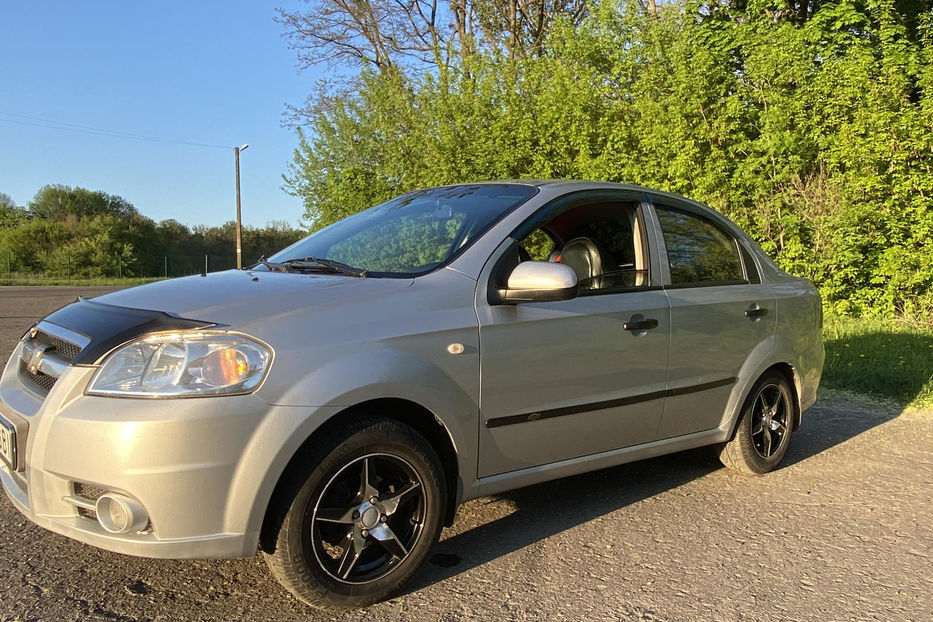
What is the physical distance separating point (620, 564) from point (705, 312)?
1489 millimetres

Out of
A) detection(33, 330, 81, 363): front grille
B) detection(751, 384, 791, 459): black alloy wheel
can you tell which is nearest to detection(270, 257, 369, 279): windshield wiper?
detection(33, 330, 81, 363): front grille

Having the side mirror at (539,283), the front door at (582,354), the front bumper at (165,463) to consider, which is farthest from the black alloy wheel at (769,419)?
the front bumper at (165,463)

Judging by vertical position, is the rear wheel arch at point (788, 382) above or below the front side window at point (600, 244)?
below

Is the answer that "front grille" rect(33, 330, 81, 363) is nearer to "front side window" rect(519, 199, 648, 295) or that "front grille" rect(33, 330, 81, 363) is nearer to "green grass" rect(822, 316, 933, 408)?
"front side window" rect(519, 199, 648, 295)

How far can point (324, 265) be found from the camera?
3.30m

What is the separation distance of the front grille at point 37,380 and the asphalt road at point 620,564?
78cm

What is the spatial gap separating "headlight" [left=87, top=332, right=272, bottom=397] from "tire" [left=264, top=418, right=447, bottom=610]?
368 mm

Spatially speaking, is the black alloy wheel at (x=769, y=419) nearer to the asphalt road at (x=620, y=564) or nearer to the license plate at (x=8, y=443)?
the asphalt road at (x=620, y=564)

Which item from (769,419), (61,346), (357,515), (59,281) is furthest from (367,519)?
(59,281)

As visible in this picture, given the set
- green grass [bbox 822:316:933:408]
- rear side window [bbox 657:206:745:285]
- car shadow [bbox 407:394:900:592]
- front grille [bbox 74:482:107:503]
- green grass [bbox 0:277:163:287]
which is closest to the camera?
front grille [bbox 74:482:107:503]

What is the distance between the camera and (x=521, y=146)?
12.5 metres

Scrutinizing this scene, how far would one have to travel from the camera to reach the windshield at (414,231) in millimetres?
3275

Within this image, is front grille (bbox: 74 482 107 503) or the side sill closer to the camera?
front grille (bbox: 74 482 107 503)

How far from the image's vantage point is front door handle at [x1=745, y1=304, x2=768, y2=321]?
425 cm
